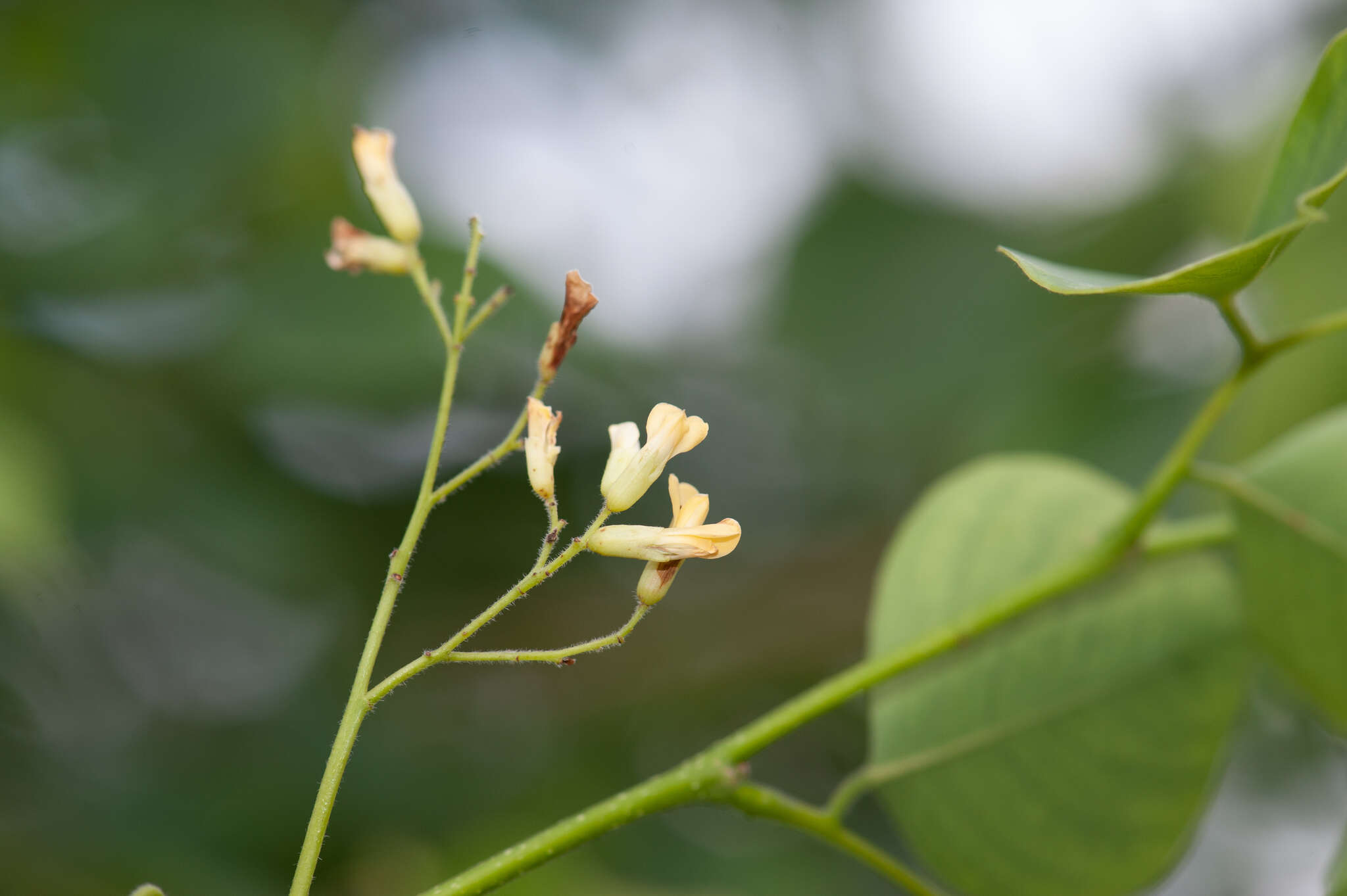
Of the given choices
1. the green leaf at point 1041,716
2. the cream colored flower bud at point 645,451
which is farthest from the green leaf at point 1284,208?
the green leaf at point 1041,716

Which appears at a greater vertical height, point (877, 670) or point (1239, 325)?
point (1239, 325)

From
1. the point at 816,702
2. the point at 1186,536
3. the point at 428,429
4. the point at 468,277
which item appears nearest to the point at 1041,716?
the point at 1186,536

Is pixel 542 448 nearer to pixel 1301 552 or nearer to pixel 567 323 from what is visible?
pixel 567 323

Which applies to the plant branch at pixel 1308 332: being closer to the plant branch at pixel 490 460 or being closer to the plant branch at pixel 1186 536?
the plant branch at pixel 1186 536

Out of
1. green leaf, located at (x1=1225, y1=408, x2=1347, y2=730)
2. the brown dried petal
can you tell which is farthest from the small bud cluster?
green leaf, located at (x1=1225, y1=408, x2=1347, y2=730)

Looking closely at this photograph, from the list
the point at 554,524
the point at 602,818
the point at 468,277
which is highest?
the point at 468,277

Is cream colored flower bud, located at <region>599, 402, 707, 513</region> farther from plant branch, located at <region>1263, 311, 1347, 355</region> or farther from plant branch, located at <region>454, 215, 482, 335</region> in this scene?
plant branch, located at <region>1263, 311, 1347, 355</region>

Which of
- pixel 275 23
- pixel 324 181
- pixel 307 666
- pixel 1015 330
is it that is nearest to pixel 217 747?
pixel 307 666
